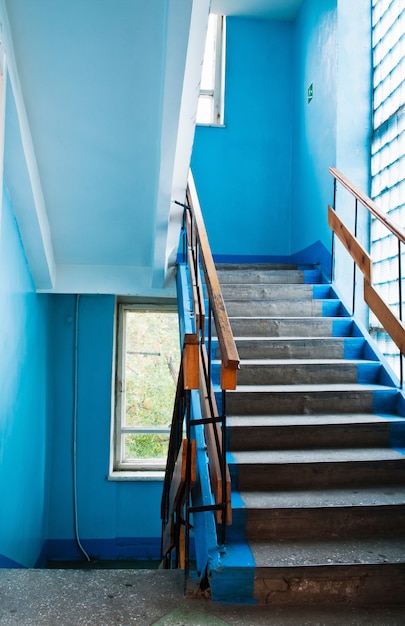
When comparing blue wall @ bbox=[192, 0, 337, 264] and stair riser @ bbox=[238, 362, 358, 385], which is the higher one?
blue wall @ bbox=[192, 0, 337, 264]

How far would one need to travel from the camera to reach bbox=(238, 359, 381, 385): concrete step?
341cm

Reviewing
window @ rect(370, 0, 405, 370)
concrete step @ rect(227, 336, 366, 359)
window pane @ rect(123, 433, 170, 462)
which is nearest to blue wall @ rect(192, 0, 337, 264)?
window @ rect(370, 0, 405, 370)

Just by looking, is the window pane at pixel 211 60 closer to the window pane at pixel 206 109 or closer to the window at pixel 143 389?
the window pane at pixel 206 109

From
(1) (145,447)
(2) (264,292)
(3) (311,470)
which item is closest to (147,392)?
(1) (145,447)

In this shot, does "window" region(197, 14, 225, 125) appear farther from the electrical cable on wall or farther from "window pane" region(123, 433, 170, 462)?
"window pane" region(123, 433, 170, 462)

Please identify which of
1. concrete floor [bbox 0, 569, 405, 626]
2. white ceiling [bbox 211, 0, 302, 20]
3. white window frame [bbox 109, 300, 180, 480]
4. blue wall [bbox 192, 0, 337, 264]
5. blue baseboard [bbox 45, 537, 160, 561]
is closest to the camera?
concrete floor [bbox 0, 569, 405, 626]

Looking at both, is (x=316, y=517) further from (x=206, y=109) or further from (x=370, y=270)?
(x=206, y=109)

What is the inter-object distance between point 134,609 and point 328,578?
782mm

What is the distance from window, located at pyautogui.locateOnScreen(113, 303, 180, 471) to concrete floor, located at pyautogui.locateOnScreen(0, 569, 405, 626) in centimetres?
350

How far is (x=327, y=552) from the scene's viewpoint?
229 centimetres

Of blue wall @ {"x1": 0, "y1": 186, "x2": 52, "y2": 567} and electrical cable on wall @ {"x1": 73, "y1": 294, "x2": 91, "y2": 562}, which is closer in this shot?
blue wall @ {"x1": 0, "y1": 186, "x2": 52, "y2": 567}

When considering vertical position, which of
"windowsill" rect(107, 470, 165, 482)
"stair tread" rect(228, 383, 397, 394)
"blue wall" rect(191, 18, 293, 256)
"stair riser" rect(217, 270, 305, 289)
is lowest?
"windowsill" rect(107, 470, 165, 482)

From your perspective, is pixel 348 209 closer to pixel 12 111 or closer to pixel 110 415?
pixel 12 111

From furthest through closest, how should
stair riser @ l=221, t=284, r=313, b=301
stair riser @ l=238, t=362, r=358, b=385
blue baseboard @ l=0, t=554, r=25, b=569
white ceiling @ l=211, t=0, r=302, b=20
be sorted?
white ceiling @ l=211, t=0, r=302, b=20, stair riser @ l=221, t=284, r=313, b=301, blue baseboard @ l=0, t=554, r=25, b=569, stair riser @ l=238, t=362, r=358, b=385
